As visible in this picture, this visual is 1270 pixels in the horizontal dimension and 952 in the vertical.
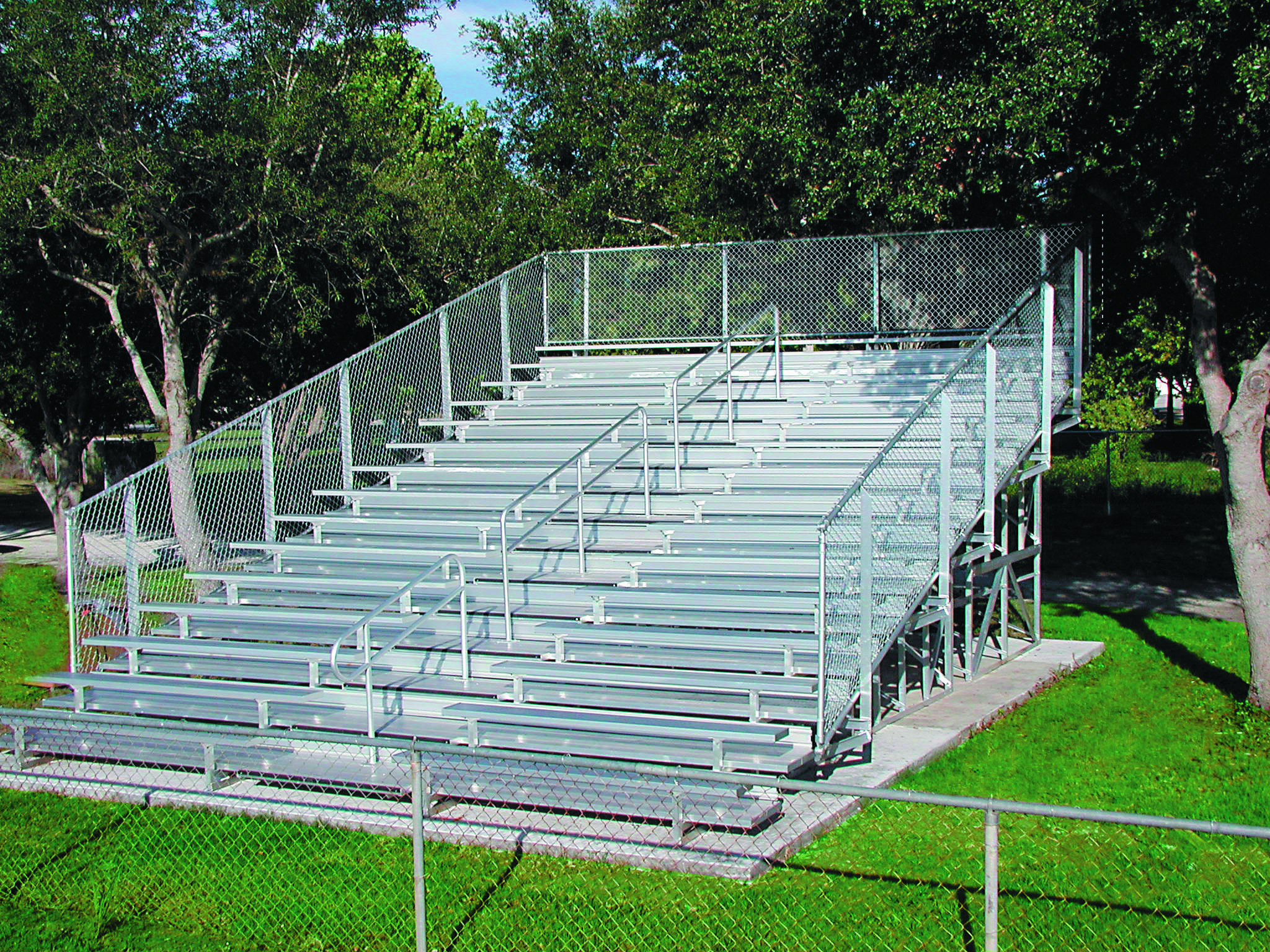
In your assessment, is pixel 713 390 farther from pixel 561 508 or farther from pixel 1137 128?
pixel 1137 128

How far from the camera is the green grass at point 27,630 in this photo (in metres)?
12.2

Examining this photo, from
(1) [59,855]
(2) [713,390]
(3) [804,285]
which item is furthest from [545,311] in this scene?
(1) [59,855]

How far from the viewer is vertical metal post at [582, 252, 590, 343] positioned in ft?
52.7

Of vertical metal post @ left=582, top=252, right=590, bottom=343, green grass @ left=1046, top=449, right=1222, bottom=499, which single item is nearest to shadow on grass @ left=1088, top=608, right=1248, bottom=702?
vertical metal post @ left=582, top=252, right=590, bottom=343

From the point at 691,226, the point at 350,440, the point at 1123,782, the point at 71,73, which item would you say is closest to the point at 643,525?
the point at 350,440

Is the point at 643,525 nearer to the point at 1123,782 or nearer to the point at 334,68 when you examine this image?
the point at 1123,782

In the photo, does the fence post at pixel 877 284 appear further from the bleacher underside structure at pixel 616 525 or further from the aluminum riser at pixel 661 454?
the aluminum riser at pixel 661 454

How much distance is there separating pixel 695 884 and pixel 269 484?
7874 mm

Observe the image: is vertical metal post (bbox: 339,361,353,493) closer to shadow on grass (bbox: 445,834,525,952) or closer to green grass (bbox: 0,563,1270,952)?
green grass (bbox: 0,563,1270,952)

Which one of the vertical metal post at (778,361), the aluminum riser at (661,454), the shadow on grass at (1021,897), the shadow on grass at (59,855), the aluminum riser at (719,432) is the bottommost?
the shadow on grass at (59,855)

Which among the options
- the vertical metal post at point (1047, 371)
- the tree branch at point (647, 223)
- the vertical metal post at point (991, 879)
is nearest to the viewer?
the vertical metal post at point (991, 879)

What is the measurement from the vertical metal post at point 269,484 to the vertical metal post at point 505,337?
3584mm

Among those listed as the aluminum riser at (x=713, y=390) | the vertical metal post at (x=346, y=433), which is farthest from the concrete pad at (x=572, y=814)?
the vertical metal post at (x=346, y=433)

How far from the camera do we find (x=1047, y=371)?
11656mm
